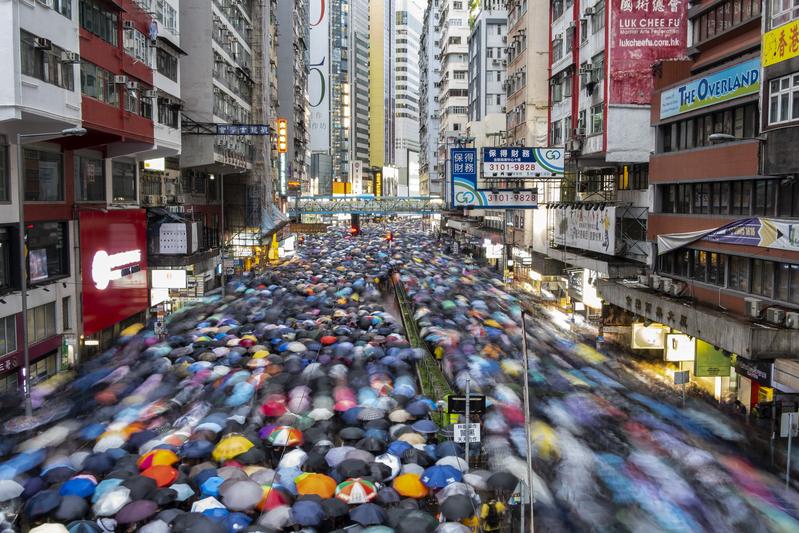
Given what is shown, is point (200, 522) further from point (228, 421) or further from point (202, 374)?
point (202, 374)

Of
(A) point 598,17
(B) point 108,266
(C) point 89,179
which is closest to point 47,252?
(B) point 108,266

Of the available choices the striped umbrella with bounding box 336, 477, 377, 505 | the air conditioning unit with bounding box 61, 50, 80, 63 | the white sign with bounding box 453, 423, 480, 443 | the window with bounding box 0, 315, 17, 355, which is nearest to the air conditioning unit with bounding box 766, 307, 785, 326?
the white sign with bounding box 453, 423, 480, 443

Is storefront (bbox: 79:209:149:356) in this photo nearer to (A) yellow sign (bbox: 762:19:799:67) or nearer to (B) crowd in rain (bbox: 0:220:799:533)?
(B) crowd in rain (bbox: 0:220:799:533)

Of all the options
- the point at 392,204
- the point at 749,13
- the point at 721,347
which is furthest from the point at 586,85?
the point at 392,204

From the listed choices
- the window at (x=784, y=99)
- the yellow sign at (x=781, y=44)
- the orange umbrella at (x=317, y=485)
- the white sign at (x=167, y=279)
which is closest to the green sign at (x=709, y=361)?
the window at (x=784, y=99)

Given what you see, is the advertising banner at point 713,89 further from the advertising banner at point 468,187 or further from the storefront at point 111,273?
the storefront at point 111,273

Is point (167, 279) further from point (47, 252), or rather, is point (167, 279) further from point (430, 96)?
point (430, 96)
